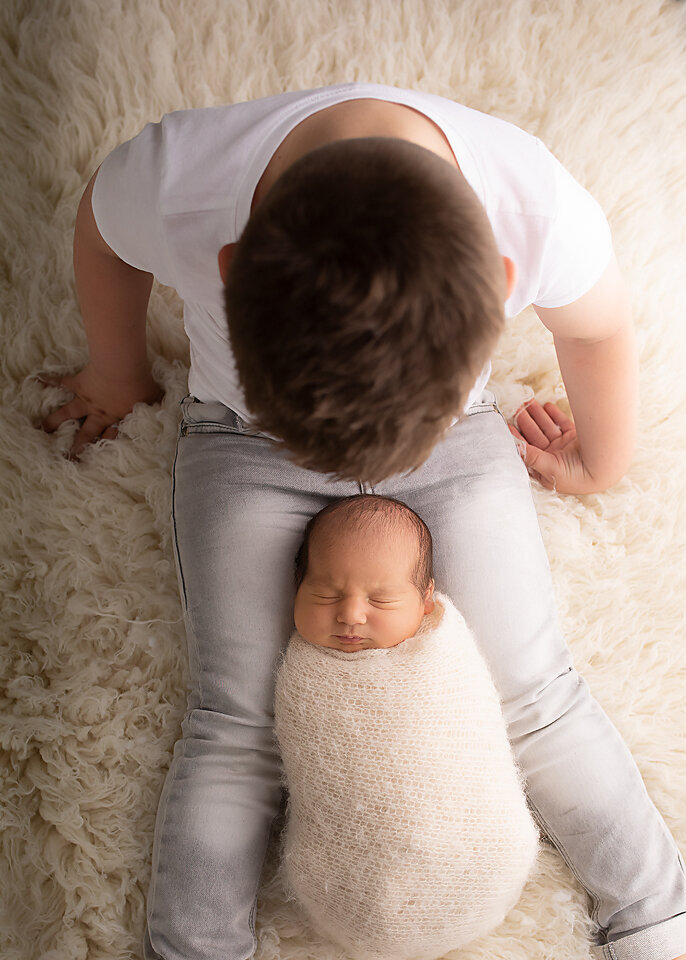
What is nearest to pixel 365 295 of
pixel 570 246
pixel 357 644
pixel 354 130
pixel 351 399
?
pixel 351 399

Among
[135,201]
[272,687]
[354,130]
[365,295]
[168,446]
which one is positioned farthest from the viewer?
[168,446]

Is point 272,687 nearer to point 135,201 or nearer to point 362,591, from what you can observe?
point 362,591

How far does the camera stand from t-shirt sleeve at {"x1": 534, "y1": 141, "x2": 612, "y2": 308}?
0.67 m

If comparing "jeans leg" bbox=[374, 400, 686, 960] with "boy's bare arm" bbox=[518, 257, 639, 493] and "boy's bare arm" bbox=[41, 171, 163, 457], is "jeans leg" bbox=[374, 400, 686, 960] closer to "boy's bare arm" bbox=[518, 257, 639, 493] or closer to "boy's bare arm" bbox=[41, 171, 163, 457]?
"boy's bare arm" bbox=[518, 257, 639, 493]

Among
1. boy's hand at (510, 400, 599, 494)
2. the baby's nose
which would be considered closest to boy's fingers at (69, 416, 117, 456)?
the baby's nose

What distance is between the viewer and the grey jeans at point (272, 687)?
75 centimetres

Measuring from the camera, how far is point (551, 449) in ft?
3.18

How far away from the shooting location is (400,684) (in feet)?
2.39

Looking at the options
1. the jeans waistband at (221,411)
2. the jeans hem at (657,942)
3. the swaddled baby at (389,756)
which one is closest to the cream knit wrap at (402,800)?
the swaddled baby at (389,756)

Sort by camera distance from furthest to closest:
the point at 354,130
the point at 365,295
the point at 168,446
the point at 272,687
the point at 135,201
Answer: the point at 168,446 < the point at 272,687 < the point at 135,201 < the point at 354,130 < the point at 365,295

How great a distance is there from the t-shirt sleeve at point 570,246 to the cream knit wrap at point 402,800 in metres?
0.33

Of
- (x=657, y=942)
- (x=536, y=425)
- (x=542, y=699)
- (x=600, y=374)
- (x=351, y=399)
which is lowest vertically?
(x=657, y=942)

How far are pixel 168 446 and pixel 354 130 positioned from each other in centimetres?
49

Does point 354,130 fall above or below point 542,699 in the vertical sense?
above
